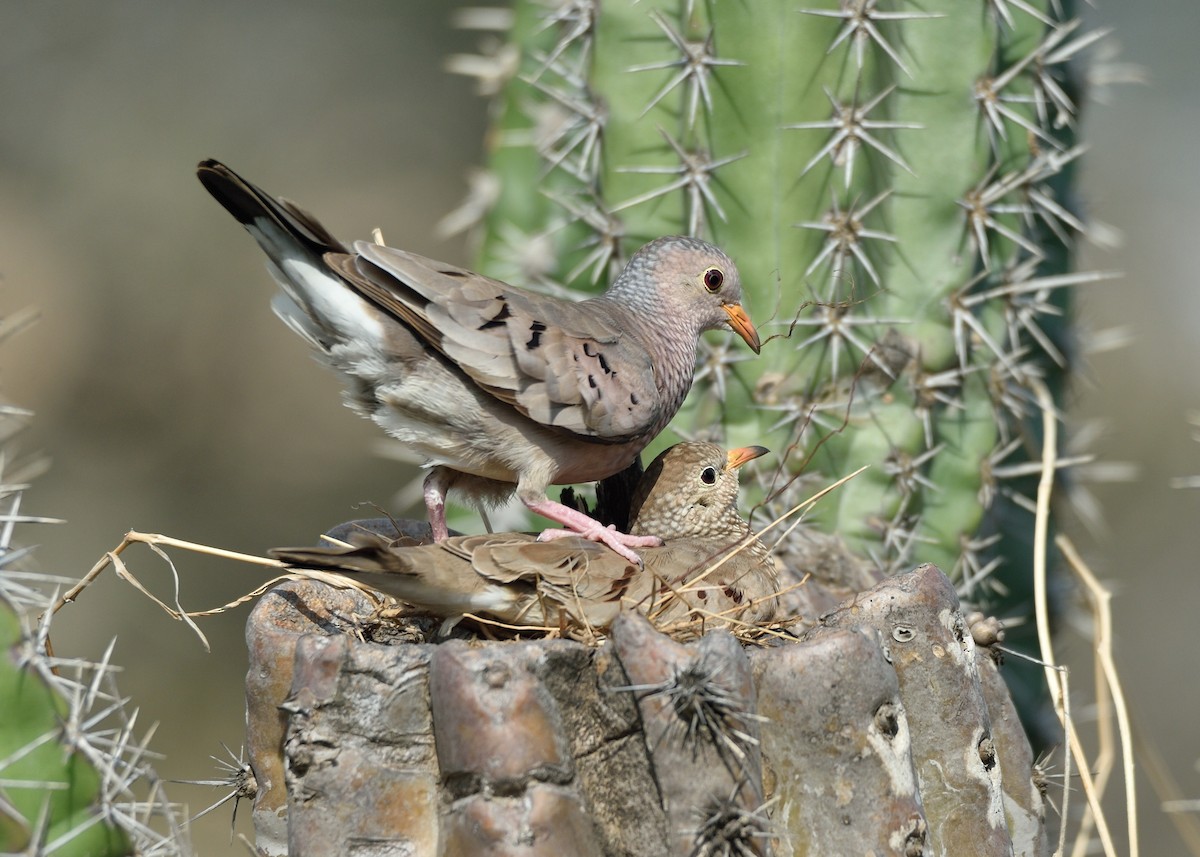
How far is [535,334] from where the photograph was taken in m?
2.22

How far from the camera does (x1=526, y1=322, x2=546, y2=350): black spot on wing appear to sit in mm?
2199

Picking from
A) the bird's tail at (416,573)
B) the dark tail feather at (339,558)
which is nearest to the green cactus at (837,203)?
the bird's tail at (416,573)

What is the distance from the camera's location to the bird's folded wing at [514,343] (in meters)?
2.15

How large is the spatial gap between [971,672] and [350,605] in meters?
1.09

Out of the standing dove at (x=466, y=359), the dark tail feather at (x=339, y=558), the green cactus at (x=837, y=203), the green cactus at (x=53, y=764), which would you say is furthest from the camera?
the green cactus at (x=837, y=203)

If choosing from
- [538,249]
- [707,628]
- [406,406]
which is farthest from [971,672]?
[538,249]

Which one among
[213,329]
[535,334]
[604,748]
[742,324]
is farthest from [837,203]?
[213,329]

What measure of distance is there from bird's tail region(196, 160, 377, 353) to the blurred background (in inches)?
137

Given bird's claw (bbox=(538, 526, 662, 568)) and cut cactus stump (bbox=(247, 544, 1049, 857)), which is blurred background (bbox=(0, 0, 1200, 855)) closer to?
bird's claw (bbox=(538, 526, 662, 568))

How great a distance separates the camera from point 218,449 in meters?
5.79

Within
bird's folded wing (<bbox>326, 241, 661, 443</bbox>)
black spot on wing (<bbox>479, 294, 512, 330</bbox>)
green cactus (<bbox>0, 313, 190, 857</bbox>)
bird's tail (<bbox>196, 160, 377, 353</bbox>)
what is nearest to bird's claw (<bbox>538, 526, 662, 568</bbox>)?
bird's folded wing (<bbox>326, 241, 661, 443</bbox>)

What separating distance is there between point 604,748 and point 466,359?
0.73 meters

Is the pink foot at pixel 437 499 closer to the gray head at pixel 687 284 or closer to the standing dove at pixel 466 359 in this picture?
the standing dove at pixel 466 359

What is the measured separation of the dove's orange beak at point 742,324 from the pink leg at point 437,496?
65 cm
